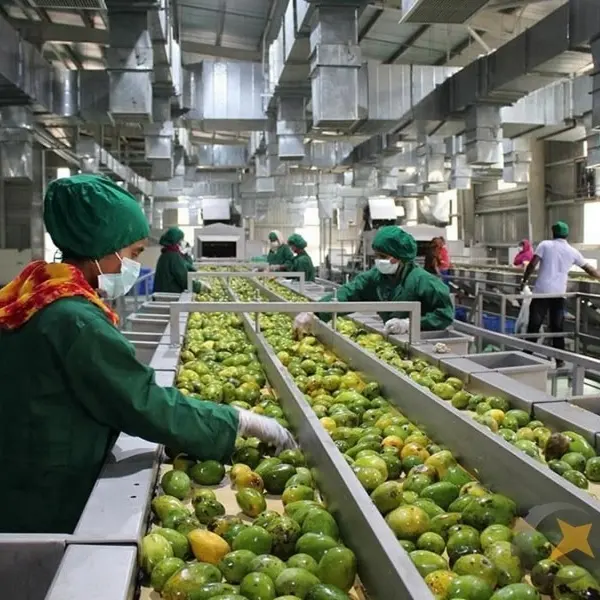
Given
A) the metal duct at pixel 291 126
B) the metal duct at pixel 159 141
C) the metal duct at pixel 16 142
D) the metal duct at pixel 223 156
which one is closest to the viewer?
the metal duct at pixel 16 142

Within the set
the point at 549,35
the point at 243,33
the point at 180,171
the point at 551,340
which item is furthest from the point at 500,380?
the point at 180,171

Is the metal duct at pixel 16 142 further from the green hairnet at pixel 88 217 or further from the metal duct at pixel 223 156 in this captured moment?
the metal duct at pixel 223 156

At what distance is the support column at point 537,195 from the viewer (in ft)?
58.8

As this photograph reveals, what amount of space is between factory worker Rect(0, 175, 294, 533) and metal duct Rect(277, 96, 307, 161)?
7.71 meters

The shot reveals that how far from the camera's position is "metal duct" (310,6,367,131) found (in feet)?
20.6

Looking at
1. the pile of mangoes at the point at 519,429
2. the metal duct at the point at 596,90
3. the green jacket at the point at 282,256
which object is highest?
the metal duct at the point at 596,90

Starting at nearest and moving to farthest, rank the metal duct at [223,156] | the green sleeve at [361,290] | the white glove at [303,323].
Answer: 1. the white glove at [303,323]
2. the green sleeve at [361,290]
3. the metal duct at [223,156]

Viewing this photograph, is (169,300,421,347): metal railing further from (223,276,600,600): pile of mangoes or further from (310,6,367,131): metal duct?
(310,6,367,131): metal duct

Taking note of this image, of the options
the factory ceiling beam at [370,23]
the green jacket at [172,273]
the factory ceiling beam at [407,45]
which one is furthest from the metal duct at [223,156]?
the green jacket at [172,273]

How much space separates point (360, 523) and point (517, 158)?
12.5 meters

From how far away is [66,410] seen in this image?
1.89 metres

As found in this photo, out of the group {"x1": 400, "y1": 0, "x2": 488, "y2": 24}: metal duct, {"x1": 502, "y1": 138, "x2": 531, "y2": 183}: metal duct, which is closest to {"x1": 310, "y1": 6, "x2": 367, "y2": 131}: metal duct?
{"x1": 400, "y1": 0, "x2": 488, "y2": 24}: metal duct

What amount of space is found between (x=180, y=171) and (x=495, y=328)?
864 cm

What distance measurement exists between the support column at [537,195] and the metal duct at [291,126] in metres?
9.90
